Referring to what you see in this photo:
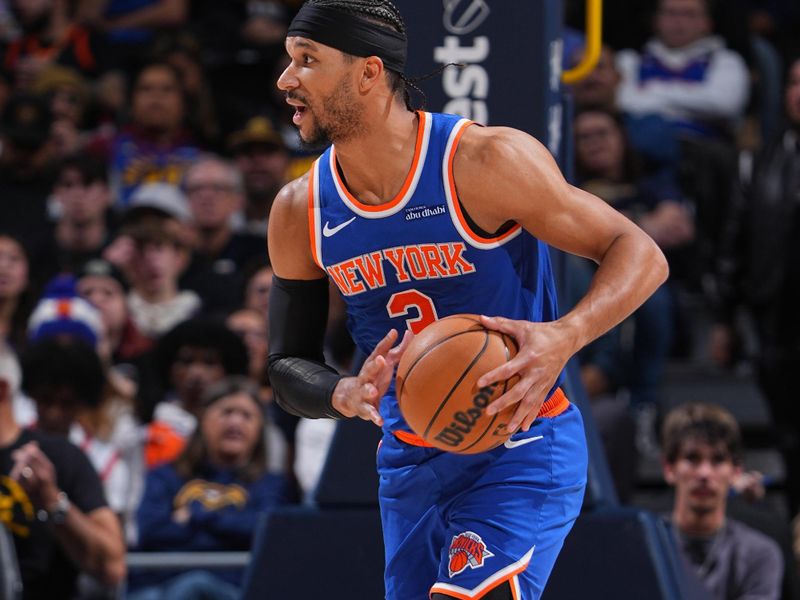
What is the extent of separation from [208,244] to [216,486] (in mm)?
2560

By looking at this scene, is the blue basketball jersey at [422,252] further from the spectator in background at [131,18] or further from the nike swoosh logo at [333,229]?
the spectator in background at [131,18]

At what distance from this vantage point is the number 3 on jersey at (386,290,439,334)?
3768 mm

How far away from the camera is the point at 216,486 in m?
6.66

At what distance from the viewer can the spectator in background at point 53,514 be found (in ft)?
18.8

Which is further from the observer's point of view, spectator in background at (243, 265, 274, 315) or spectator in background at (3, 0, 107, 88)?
spectator in background at (3, 0, 107, 88)

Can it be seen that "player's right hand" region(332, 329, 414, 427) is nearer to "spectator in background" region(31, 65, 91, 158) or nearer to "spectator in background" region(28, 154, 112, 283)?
"spectator in background" region(28, 154, 112, 283)

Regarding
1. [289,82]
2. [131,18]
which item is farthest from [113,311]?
[289,82]

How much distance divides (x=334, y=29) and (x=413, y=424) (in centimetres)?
98

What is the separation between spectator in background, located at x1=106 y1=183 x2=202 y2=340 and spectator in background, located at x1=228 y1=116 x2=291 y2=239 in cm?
74

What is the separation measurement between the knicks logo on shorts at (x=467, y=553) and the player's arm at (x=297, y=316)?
421 mm

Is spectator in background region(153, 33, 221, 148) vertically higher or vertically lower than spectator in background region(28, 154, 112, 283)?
higher

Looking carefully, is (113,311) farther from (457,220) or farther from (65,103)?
(457,220)

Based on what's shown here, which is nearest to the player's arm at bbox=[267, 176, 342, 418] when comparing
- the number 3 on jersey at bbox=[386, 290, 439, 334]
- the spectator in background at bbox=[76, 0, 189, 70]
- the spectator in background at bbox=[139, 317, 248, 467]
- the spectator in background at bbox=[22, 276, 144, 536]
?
the number 3 on jersey at bbox=[386, 290, 439, 334]

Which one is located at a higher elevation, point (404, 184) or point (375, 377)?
point (404, 184)
